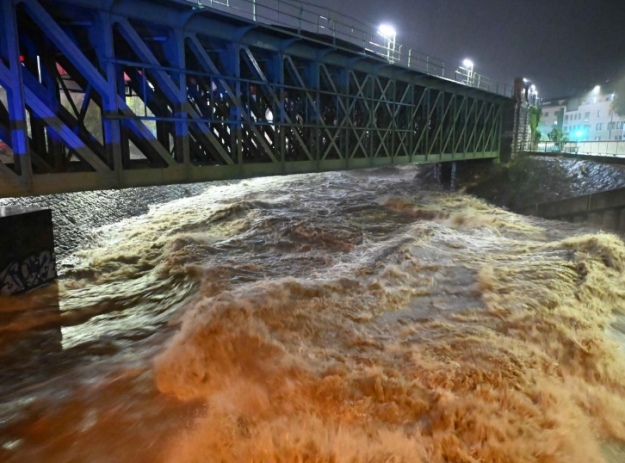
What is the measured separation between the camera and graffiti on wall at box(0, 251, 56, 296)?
8828 millimetres

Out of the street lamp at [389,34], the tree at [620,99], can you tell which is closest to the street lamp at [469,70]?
the street lamp at [389,34]

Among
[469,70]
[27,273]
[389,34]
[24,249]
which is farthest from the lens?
[469,70]

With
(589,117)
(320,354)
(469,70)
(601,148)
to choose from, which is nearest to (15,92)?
(320,354)

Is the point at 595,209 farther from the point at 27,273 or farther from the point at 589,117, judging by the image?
the point at 589,117

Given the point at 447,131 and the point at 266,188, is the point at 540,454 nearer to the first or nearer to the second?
the point at 447,131

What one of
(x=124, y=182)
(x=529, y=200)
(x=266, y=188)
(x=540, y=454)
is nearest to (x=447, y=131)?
(x=529, y=200)

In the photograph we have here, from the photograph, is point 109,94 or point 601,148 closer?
point 109,94

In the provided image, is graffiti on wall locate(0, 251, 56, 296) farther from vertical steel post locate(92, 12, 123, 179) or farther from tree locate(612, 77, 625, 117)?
tree locate(612, 77, 625, 117)

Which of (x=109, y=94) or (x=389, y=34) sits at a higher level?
(x=389, y=34)

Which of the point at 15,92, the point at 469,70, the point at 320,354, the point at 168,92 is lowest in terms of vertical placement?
the point at 320,354

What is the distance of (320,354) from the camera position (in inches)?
257

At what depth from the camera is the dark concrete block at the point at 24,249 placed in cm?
873

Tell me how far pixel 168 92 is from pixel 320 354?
7575 millimetres

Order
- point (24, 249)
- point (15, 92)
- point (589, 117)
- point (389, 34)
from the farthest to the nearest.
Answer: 1. point (589, 117)
2. point (389, 34)
3. point (24, 249)
4. point (15, 92)
